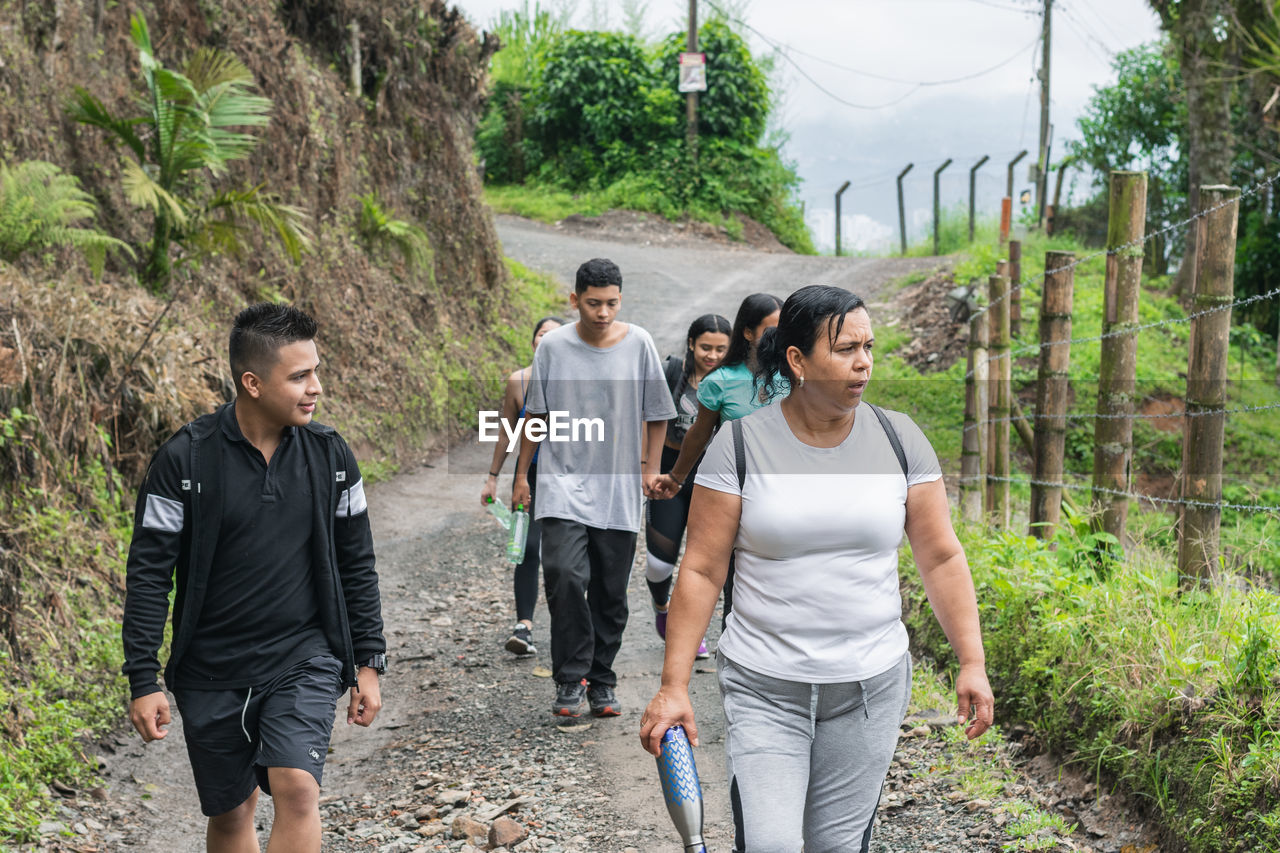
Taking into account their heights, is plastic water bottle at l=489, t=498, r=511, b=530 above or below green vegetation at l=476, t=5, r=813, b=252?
below

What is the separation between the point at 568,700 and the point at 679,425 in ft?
4.86

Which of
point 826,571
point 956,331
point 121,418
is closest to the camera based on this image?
point 826,571

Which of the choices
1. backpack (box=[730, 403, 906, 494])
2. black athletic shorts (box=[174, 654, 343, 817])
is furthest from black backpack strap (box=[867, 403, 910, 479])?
black athletic shorts (box=[174, 654, 343, 817])

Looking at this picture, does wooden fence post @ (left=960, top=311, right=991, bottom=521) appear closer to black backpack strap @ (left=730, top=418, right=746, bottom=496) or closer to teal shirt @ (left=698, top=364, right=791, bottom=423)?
teal shirt @ (left=698, top=364, right=791, bottom=423)

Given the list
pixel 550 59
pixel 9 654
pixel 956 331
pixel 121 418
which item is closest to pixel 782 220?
pixel 550 59

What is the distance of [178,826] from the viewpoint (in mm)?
4699

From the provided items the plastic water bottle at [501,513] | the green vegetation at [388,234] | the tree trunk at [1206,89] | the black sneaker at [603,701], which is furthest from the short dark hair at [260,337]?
the tree trunk at [1206,89]

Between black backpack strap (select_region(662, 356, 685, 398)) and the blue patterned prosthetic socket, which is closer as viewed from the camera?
the blue patterned prosthetic socket

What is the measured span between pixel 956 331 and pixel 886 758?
13653mm

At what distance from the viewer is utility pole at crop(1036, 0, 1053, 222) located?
26.0 meters

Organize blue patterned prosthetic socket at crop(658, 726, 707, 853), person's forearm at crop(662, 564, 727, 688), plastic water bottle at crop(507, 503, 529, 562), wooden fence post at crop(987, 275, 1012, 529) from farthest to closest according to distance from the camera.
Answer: wooden fence post at crop(987, 275, 1012, 529)
plastic water bottle at crop(507, 503, 529, 562)
person's forearm at crop(662, 564, 727, 688)
blue patterned prosthetic socket at crop(658, 726, 707, 853)

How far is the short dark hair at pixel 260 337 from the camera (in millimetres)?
3244

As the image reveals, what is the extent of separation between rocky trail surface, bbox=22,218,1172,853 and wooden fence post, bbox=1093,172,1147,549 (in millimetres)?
1280

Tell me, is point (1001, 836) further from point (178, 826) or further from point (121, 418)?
point (121, 418)
